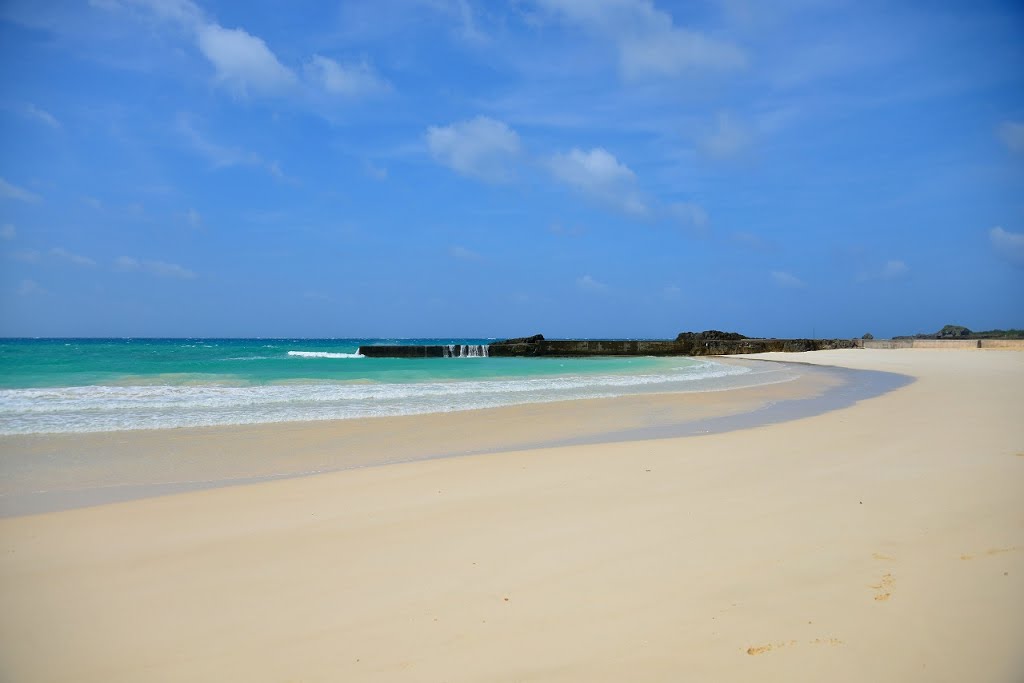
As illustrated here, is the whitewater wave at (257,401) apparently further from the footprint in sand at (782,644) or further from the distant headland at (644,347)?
the distant headland at (644,347)

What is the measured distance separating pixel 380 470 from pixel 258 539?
2.47 m

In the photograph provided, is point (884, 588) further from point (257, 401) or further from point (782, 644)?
point (257, 401)

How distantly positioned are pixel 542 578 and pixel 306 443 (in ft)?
20.8

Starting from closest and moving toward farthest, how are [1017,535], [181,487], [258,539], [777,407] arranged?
[1017,535]
[258,539]
[181,487]
[777,407]

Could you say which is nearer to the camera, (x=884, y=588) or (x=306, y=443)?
(x=884, y=588)

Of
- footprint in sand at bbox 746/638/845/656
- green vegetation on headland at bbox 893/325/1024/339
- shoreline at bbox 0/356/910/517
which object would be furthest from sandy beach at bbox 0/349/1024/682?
green vegetation on headland at bbox 893/325/1024/339

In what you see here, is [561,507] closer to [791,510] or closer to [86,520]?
[791,510]

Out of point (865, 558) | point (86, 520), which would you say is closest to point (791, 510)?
point (865, 558)

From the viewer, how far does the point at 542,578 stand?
3.50 metres

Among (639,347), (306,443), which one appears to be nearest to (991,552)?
(306,443)

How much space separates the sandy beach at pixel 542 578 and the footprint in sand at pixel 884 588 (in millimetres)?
14

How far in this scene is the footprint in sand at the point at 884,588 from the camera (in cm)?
306

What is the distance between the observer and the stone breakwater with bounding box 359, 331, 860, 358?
54.8 meters

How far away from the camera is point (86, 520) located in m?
5.06
